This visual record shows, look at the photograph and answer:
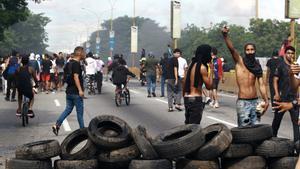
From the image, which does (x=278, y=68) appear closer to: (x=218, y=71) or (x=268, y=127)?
(x=268, y=127)

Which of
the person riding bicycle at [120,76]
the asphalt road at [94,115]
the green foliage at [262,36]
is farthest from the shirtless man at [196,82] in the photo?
the green foliage at [262,36]

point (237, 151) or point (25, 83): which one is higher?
point (25, 83)

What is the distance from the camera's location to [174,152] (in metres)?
8.02

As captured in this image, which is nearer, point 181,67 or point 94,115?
Answer: point 94,115

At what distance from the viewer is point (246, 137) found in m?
8.26

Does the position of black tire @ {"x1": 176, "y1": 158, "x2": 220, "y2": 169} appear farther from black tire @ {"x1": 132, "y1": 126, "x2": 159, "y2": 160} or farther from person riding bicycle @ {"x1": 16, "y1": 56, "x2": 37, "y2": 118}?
person riding bicycle @ {"x1": 16, "y1": 56, "x2": 37, "y2": 118}

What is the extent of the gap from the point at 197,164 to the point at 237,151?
1.93 ft

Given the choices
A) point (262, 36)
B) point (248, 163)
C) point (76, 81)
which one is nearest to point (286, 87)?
point (248, 163)

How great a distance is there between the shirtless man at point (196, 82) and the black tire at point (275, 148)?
166 cm

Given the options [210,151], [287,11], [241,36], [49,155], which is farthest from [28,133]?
[241,36]

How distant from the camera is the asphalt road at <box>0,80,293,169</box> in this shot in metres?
13.3

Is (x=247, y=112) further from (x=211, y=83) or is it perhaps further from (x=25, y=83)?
(x=25, y=83)

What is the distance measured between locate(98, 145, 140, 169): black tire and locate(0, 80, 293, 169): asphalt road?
2.34 m

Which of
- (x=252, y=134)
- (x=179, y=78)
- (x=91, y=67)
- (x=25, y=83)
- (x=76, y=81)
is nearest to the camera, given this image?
(x=252, y=134)
